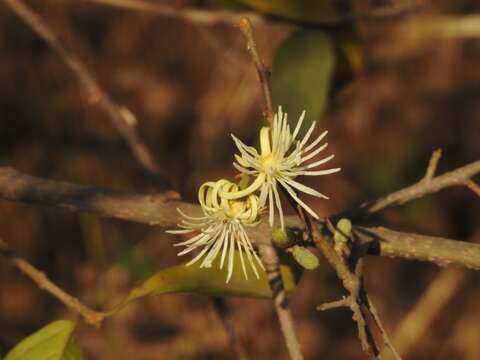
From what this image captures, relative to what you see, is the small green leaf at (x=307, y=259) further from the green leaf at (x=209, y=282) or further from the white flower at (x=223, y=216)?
the green leaf at (x=209, y=282)

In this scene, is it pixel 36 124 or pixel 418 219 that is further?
pixel 36 124

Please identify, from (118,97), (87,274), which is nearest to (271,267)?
(87,274)

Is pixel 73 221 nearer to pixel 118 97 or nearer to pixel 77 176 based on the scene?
pixel 77 176

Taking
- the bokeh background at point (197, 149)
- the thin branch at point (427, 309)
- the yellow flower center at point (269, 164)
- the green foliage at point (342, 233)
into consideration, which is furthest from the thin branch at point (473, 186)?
the thin branch at point (427, 309)

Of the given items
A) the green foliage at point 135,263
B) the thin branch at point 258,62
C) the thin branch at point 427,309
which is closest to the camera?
the thin branch at point 258,62

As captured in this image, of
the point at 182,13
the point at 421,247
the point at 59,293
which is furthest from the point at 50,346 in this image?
the point at 182,13
